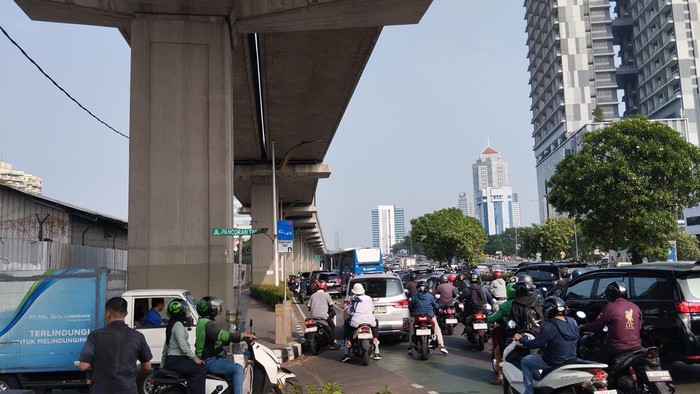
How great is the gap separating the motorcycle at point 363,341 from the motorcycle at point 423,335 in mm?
1000

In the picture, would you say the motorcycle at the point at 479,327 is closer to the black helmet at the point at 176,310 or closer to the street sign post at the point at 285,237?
the black helmet at the point at 176,310

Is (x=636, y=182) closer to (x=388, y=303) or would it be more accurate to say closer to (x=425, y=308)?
(x=388, y=303)

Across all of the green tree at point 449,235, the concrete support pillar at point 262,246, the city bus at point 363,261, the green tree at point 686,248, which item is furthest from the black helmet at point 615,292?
the green tree at point 686,248

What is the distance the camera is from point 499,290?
13.6 meters

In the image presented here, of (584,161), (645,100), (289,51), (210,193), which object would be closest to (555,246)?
(584,161)

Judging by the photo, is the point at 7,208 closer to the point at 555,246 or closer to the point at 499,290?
the point at 499,290

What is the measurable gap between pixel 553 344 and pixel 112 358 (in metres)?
4.29

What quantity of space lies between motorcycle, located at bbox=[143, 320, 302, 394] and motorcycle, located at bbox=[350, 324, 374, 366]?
11.6 ft

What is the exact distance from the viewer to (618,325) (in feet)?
21.3

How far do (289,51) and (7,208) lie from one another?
9.72 meters

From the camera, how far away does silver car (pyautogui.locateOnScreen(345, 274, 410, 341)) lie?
1320 cm

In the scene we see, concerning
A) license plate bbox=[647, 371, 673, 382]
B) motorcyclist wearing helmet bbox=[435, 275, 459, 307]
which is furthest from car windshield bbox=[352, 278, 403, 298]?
license plate bbox=[647, 371, 673, 382]

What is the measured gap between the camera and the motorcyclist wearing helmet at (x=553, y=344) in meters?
5.88

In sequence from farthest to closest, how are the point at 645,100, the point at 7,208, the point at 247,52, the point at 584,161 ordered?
the point at 645,100, the point at 584,161, the point at 247,52, the point at 7,208
